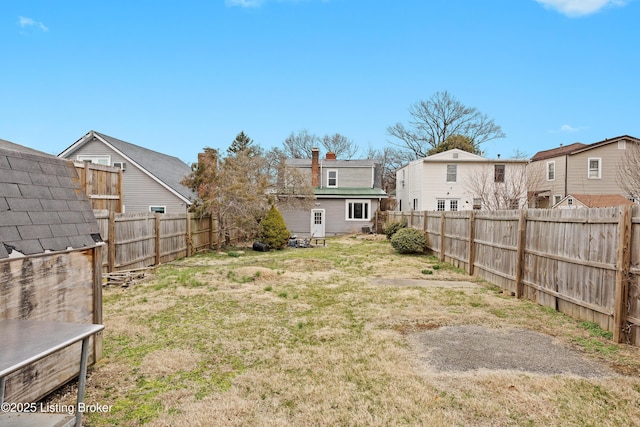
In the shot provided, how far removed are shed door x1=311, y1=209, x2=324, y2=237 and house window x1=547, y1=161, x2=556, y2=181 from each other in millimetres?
17701

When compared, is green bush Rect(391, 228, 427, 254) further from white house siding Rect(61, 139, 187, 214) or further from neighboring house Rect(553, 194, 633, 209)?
neighboring house Rect(553, 194, 633, 209)

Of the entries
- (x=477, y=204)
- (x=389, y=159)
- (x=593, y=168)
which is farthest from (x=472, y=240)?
(x=389, y=159)

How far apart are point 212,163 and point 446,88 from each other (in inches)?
1366

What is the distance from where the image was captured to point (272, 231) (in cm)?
1852

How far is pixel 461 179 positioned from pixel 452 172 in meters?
0.83

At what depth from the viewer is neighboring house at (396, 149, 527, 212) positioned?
25.7 m

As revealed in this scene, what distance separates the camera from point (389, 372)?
14.0ft

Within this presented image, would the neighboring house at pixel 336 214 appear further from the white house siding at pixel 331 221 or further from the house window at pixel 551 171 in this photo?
the house window at pixel 551 171

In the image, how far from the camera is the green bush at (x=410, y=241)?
51.3ft

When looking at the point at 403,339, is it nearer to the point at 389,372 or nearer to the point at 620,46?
the point at 389,372

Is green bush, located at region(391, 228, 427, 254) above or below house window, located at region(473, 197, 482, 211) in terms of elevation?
below

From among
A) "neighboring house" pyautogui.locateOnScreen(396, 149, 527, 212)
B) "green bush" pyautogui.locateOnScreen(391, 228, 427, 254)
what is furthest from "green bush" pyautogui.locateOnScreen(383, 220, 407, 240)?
"neighboring house" pyautogui.locateOnScreen(396, 149, 527, 212)

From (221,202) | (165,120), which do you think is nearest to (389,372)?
(221,202)

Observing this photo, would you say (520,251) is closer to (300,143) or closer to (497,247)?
(497,247)
